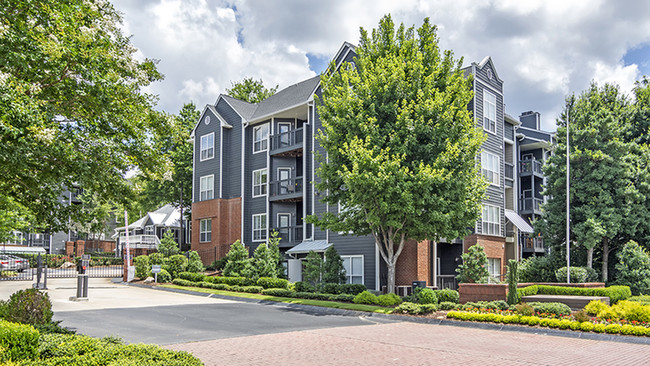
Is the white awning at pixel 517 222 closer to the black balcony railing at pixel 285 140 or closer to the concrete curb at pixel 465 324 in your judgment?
the black balcony railing at pixel 285 140

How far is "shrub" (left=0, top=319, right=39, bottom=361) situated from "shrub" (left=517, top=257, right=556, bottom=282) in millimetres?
26477

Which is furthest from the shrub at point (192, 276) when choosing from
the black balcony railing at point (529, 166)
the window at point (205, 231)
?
the black balcony railing at point (529, 166)

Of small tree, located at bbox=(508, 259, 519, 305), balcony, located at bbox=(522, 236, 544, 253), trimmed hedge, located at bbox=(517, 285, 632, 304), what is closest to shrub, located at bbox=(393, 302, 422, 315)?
small tree, located at bbox=(508, 259, 519, 305)

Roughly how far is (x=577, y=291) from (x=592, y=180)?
8.81 metres

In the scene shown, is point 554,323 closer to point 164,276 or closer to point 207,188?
point 164,276

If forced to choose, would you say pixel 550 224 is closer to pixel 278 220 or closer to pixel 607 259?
pixel 607 259

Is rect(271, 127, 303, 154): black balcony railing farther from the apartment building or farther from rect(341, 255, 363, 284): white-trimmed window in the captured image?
rect(341, 255, 363, 284): white-trimmed window

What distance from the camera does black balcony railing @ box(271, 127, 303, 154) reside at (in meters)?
36.0

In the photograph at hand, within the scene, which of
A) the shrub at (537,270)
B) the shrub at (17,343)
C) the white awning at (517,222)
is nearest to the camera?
the shrub at (17,343)

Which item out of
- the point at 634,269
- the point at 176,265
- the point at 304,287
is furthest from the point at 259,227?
the point at 634,269

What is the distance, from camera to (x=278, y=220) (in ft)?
121

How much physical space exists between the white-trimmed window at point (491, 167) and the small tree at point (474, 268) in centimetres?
721

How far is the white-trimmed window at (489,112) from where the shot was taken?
33562 mm

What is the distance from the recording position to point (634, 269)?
28.8 meters
